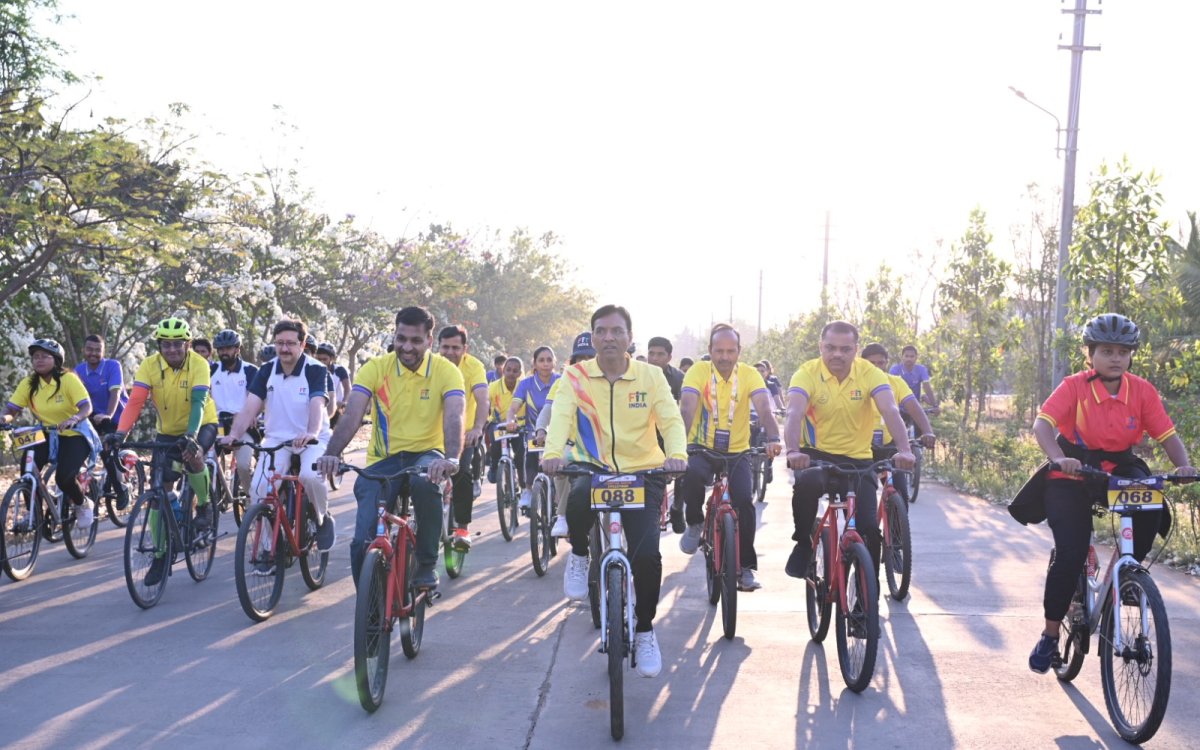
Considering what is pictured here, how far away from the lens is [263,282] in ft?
60.4

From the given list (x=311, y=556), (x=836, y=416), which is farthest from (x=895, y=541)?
(x=311, y=556)

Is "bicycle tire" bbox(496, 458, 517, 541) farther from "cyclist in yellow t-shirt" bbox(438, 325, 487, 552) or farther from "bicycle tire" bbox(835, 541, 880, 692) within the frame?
"bicycle tire" bbox(835, 541, 880, 692)

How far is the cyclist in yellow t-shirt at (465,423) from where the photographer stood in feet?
26.7

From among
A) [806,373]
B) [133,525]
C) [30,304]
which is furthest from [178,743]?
[30,304]

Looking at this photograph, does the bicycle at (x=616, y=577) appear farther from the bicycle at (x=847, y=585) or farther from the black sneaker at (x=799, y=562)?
the black sneaker at (x=799, y=562)

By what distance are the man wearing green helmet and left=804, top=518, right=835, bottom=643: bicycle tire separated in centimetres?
448

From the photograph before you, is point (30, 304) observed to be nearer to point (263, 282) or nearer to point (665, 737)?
point (263, 282)

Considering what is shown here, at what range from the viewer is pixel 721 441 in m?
7.42

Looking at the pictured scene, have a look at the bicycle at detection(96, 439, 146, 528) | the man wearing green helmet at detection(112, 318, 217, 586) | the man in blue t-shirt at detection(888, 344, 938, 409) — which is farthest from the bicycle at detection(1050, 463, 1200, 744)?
the man in blue t-shirt at detection(888, 344, 938, 409)

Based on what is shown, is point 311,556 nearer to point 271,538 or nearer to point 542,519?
point 271,538

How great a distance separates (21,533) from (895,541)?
6.66 metres

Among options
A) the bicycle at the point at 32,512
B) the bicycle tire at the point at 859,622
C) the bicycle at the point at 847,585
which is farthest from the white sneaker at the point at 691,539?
the bicycle at the point at 32,512

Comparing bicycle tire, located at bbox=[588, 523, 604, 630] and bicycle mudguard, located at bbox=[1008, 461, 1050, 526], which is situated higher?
bicycle mudguard, located at bbox=[1008, 461, 1050, 526]

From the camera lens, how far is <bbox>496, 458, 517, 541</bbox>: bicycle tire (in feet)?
33.9
